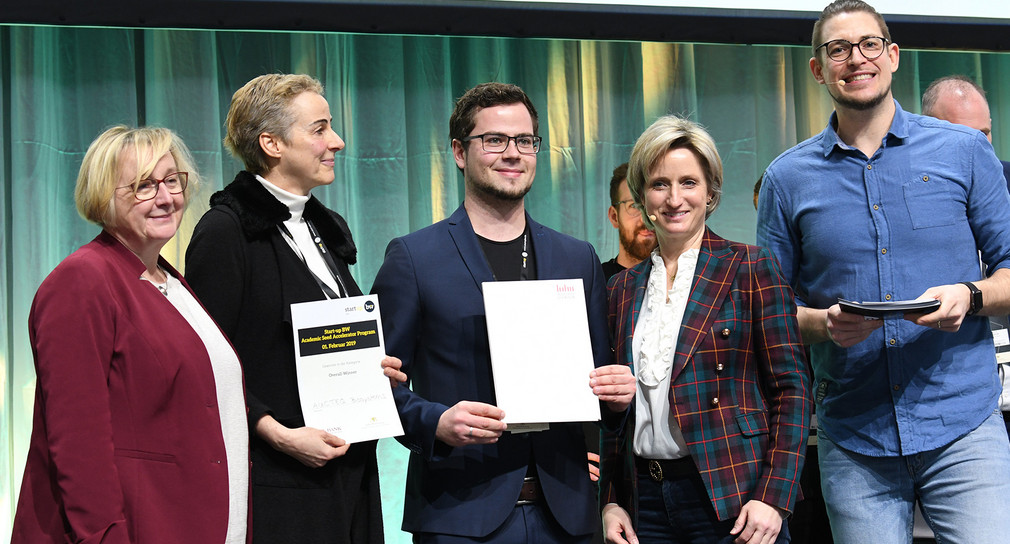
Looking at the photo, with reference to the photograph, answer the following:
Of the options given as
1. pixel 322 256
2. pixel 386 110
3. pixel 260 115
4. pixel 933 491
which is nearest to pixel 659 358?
pixel 933 491

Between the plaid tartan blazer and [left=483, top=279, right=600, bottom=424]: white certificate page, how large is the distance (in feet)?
0.56

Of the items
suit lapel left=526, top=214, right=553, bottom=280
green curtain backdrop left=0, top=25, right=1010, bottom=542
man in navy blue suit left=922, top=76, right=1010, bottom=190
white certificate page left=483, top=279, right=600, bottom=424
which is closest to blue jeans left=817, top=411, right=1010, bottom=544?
white certificate page left=483, top=279, right=600, bottom=424

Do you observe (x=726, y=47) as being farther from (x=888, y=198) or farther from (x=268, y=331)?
(x=268, y=331)

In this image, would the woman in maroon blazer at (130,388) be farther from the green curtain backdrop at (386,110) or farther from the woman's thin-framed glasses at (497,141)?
the green curtain backdrop at (386,110)

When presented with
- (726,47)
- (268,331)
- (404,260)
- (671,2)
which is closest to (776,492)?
(404,260)

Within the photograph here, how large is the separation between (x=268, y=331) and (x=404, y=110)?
7.19 ft

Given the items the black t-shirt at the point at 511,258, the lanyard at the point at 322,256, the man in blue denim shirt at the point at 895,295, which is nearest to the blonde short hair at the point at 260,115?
the lanyard at the point at 322,256

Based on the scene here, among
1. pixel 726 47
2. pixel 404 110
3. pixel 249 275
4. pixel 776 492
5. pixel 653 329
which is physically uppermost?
pixel 726 47

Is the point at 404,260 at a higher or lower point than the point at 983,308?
higher

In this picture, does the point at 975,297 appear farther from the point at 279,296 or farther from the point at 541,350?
the point at 279,296

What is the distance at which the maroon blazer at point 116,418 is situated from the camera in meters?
1.68

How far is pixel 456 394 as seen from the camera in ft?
7.11

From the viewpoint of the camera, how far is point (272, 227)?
2.21 meters

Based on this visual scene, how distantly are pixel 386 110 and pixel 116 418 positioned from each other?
2581mm
